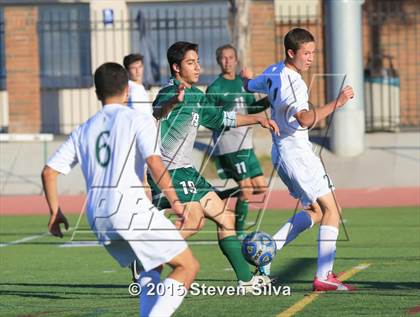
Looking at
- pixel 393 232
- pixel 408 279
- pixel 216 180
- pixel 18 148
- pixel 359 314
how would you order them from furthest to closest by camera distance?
pixel 18 148
pixel 216 180
pixel 393 232
pixel 408 279
pixel 359 314

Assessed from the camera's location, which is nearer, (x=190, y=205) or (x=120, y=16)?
(x=190, y=205)

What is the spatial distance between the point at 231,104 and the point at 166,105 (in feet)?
17.7

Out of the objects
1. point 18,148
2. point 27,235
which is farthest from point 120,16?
point 27,235

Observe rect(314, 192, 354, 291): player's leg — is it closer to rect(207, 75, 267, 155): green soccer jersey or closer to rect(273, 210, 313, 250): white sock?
rect(273, 210, 313, 250): white sock

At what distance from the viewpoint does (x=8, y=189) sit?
24.6 m

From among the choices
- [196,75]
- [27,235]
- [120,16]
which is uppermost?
[120,16]

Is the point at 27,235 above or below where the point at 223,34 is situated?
below

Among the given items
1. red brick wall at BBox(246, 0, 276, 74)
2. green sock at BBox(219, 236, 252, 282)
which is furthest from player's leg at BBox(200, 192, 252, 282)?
red brick wall at BBox(246, 0, 276, 74)

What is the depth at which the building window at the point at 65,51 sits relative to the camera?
29719 mm

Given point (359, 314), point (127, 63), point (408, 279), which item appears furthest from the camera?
point (127, 63)

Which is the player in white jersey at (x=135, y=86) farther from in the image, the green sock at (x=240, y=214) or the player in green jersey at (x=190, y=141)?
the player in green jersey at (x=190, y=141)

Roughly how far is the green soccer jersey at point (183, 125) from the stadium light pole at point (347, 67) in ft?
47.0

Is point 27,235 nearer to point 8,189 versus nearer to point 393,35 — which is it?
point 8,189

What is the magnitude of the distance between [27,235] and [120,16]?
521 inches
